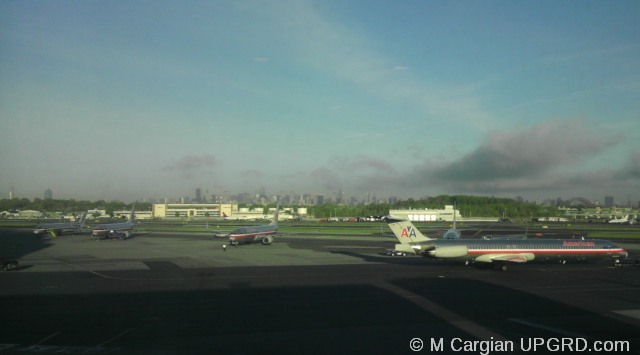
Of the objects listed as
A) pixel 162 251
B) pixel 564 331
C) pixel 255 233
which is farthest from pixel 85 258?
pixel 564 331

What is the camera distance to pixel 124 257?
51.3m

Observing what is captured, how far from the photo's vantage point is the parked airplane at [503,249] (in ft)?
131

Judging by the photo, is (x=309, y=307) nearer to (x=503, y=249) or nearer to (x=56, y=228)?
(x=503, y=249)

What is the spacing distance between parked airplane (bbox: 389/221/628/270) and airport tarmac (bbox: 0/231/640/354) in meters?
1.11

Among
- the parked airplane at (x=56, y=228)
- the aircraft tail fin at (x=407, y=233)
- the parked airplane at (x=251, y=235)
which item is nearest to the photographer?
the aircraft tail fin at (x=407, y=233)

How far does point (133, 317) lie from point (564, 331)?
17.4m

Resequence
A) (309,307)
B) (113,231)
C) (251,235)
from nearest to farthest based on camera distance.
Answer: (309,307) < (251,235) < (113,231)

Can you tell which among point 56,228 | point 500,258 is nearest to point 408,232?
point 500,258

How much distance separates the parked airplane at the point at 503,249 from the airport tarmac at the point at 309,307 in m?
1.11

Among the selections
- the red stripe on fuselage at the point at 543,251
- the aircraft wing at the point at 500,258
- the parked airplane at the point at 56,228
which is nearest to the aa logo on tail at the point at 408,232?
the red stripe on fuselage at the point at 543,251

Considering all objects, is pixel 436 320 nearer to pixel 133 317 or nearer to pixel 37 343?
pixel 133 317

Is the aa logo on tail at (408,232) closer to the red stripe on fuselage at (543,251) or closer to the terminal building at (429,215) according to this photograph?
the red stripe on fuselage at (543,251)

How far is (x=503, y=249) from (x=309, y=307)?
2329 centimetres

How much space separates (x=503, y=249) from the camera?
133ft
